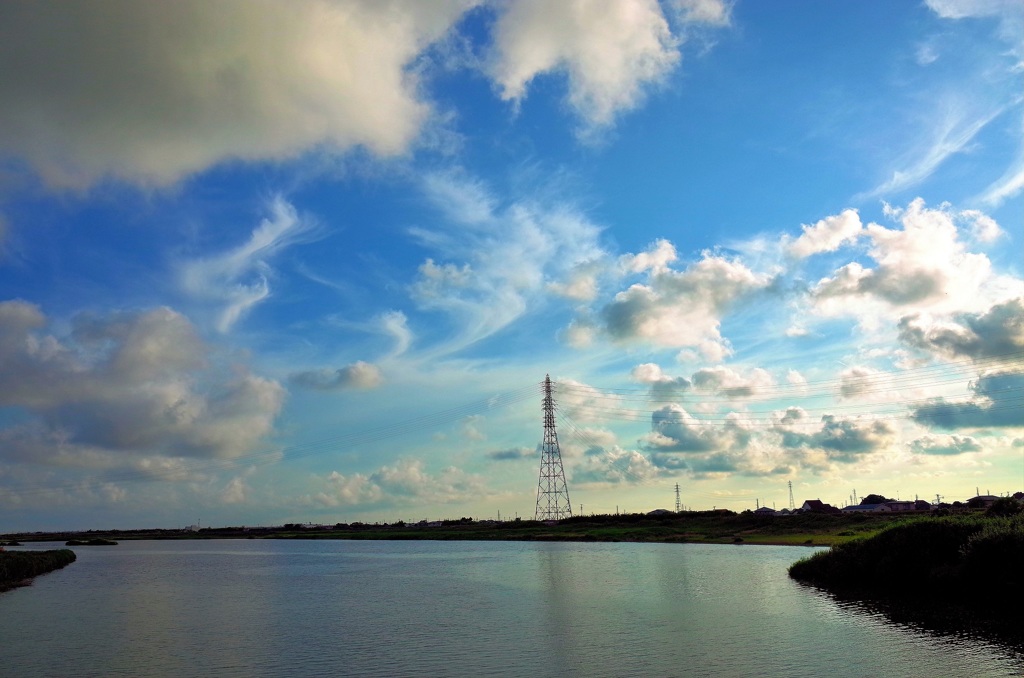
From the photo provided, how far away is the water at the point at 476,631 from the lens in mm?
35625

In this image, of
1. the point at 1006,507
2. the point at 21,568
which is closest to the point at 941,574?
the point at 1006,507

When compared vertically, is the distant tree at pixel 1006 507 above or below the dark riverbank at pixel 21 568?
above

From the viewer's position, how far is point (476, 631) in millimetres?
46781

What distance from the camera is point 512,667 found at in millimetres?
35719

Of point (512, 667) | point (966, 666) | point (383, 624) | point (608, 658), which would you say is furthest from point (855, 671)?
point (383, 624)

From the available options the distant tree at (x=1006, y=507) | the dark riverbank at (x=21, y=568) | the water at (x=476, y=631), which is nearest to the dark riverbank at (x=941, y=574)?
the water at (x=476, y=631)

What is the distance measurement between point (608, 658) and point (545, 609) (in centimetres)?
2031

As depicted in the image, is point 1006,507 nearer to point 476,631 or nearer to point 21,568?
point 476,631

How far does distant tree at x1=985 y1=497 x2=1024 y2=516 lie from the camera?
62.1 meters

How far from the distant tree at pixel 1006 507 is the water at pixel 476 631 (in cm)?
1814

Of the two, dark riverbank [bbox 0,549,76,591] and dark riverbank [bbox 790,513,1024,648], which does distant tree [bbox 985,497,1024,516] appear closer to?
dark riverbank [bbox 790,513,1024,648]

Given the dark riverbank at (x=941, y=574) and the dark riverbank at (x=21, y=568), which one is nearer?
the dark riverbank at (x=941, y=574)

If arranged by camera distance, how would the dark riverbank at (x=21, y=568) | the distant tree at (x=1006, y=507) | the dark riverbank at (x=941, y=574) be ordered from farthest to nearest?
the dark riverbank at (x=21, y=568) → the distant tree at (x=1006, y=507) → the dark riverbank at (x=941, y=574)

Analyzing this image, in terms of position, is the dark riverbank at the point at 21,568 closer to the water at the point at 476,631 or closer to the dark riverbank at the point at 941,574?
the water at the point at 476,631
